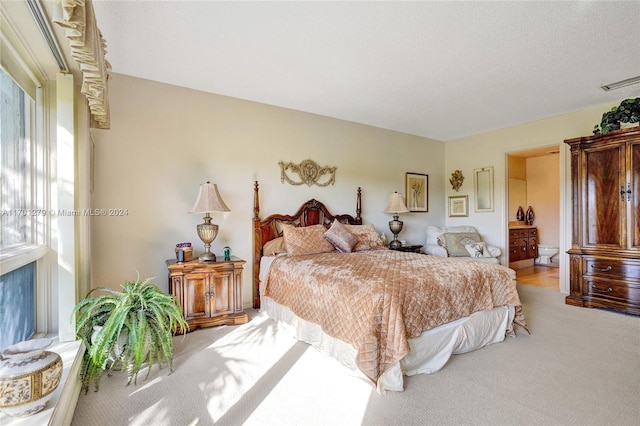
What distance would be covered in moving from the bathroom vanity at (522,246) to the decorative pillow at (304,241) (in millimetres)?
4231

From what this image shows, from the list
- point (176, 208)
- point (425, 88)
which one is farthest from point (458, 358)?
point (176, 208)

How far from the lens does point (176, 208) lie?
10.9 ft

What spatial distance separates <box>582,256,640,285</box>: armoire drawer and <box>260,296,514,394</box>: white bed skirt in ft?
6.11

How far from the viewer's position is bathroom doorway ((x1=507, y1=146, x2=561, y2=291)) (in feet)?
21.4

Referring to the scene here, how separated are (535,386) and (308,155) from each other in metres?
3.44

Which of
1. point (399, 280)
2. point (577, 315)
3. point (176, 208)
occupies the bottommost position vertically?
point (577, 315)

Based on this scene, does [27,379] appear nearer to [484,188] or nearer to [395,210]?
[395,210]

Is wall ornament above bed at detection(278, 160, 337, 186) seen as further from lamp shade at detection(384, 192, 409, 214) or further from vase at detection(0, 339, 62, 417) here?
vase at detection(0, 339, 62, 417)

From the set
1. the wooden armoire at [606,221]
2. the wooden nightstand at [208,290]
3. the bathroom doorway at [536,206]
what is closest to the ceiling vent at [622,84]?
the wooden armoire at [606,221]

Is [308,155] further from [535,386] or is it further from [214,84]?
[535,386]

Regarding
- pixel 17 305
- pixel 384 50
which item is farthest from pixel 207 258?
pixel 384 50

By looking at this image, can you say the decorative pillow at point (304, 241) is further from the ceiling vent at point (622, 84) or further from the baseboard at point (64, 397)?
the ceiling vent at point (622, 84)

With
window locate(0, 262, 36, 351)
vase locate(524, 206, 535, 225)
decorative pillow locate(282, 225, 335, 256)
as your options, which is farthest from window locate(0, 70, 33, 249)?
vase locate(524, 206, 535, 225)

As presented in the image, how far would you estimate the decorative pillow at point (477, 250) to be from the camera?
15.1 ft
